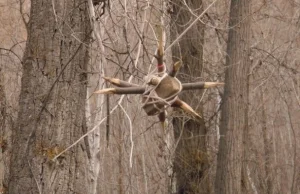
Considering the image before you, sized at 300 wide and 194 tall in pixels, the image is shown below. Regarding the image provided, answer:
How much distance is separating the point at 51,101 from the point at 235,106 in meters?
5.40

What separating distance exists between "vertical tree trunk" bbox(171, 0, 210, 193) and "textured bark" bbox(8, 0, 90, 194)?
255 inches

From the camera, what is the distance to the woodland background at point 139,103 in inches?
190

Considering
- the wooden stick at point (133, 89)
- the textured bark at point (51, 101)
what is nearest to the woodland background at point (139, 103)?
the textured bark at point (51, 101)

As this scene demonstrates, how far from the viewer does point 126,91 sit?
304cm

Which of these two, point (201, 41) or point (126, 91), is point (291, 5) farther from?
point (126, 91)

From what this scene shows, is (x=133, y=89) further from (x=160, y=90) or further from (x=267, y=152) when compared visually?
(x=267, y=152)

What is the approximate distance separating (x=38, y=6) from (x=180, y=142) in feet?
22.8

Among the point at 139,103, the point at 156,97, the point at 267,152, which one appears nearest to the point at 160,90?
the point at 156,97

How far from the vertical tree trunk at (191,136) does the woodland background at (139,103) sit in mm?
18

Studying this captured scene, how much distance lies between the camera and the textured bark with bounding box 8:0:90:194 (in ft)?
15.5

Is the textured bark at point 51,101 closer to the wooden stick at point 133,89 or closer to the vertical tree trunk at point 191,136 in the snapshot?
the wooden stick at point 133,89

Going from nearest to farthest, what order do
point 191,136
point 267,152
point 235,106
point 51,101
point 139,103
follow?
point 51,101
point 139,103
point 235,106
point 191,136
point 267,152

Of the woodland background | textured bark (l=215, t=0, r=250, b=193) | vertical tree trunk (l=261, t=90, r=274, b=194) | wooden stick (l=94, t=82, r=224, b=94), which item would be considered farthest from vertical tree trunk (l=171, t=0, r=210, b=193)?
wooden stick (l=94, t=82, r=224, b=94)

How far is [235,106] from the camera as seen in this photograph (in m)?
9.86
